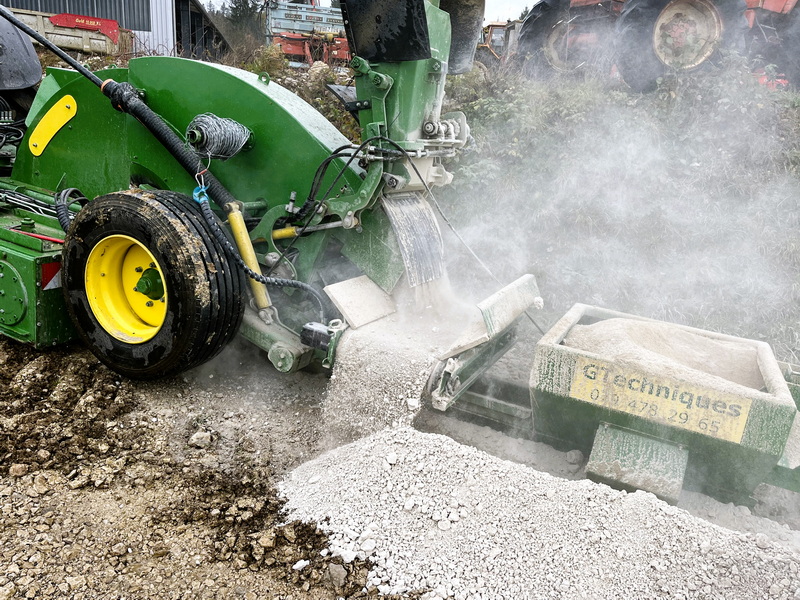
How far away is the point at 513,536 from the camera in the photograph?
233 centimetres

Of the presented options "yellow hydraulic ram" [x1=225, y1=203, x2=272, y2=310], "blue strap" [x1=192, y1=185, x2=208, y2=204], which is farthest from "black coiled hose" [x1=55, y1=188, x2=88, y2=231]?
"yellow hydraulic ram" [x1=225, y1=203, x2=272, y2=310]

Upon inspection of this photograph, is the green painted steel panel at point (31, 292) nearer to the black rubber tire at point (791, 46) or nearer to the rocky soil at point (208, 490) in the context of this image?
the rocky soil at point (208, 490)

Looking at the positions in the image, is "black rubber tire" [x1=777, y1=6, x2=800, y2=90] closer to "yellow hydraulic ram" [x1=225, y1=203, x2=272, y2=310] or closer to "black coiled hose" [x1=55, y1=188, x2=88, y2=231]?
"yellow hydraulic ram" [x1=225, y1=203, x2=272, y2=310]

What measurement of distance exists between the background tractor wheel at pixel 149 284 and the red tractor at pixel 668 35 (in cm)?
541

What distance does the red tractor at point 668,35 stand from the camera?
6574mm

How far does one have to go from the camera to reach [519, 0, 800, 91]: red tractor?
6.57m

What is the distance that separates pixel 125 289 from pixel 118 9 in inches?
541

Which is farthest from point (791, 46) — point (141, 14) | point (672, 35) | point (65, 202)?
point (141, 14)

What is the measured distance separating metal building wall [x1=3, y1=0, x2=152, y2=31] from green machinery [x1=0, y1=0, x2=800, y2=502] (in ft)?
41.4

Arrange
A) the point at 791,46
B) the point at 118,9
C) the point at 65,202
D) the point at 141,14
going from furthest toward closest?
the point at 141,14 < the point at 118,9 < the point at 791,46 < the point at 65,202

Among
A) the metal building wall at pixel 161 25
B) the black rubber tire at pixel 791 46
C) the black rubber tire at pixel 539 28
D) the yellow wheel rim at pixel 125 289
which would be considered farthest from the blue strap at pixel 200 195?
the metal building wall at pixel 161 25

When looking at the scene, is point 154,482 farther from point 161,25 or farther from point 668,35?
point 161,25

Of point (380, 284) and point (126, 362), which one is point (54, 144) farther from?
point (380, 284)

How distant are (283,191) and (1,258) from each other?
1586 mm
